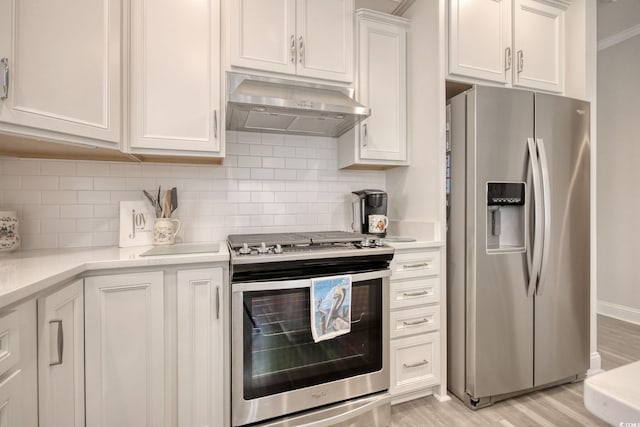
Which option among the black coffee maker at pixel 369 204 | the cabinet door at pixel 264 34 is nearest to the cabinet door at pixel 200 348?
the black coffee maker at pixel 369 204

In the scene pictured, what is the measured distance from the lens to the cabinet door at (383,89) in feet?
6.86

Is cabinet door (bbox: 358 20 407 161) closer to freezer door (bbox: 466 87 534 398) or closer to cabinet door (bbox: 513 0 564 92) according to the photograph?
freezer door (bbox: 466 87 534 398)

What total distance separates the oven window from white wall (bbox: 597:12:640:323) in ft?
10.9

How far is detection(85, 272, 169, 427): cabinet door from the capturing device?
1.29m

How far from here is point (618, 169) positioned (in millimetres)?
3299

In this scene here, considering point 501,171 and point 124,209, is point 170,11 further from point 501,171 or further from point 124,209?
point 501,171

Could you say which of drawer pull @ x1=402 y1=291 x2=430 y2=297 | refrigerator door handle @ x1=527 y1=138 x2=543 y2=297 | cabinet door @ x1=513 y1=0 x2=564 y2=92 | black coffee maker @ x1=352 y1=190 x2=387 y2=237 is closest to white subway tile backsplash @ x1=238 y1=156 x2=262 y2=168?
black coffee maker @ x1=352 y1=190 x2=387 y2=237

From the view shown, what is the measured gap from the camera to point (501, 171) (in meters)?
1.86

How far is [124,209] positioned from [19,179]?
0.53 metres

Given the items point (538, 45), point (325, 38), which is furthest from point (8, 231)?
point (538, 45)

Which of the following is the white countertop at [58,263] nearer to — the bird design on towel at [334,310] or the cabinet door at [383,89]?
the bird design on towel at [334,310]

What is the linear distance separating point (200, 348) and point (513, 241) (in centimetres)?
194

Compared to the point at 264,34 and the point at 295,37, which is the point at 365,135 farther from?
the point at 264,34

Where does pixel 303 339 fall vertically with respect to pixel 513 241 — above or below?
below
